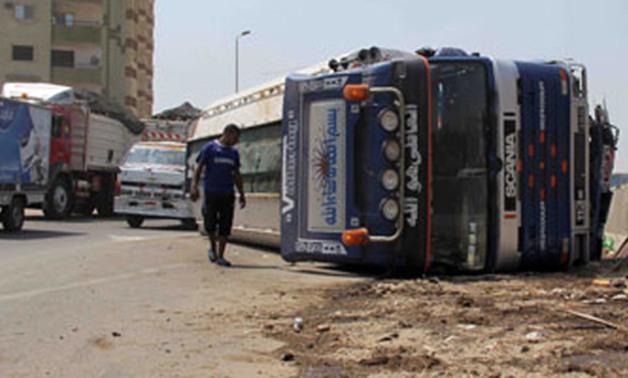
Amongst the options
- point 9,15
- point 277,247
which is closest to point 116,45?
point 9,15

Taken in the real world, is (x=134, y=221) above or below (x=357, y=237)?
below

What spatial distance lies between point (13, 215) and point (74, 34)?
145 ft

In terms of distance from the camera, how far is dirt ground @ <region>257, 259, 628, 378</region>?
423 cm

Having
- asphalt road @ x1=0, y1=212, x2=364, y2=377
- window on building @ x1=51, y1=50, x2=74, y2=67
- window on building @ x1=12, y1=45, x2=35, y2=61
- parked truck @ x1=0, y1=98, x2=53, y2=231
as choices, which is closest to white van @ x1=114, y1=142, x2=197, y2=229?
parked truck @ x1=0, y1=98, x2=53, y2=231

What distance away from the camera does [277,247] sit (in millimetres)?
11094

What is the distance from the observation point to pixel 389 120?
775cm

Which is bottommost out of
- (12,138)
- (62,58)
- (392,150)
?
(392,150)

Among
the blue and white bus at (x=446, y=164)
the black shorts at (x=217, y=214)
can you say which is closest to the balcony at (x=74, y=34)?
the black shorts at (x=217, y=214)

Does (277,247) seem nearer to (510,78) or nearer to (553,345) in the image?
(510,78)

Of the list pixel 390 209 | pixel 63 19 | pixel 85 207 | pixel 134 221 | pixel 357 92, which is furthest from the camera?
pixel 63 19

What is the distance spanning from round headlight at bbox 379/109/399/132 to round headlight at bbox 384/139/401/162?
12 centimetres

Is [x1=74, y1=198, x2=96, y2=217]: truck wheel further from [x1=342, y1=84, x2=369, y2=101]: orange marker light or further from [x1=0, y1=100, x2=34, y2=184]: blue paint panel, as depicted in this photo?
[x1=342, y1=84, x2=369, y2=101]: orange marker light

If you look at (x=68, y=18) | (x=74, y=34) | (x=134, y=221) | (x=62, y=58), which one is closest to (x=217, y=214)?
(x=134, y=221)

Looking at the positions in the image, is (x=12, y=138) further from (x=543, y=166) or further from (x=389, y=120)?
(x=543, y=166)
